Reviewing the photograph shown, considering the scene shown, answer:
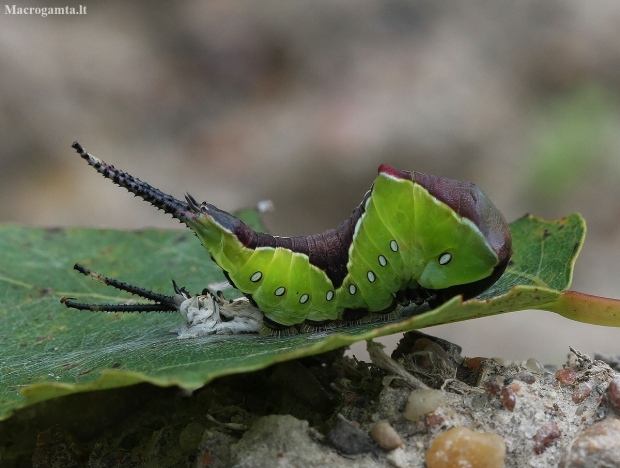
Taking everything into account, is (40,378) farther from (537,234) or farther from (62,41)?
(62,41)

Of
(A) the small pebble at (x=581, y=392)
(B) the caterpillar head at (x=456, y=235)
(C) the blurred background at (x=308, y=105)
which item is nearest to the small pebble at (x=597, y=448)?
(A) the small pebble at (x=581, y=392)

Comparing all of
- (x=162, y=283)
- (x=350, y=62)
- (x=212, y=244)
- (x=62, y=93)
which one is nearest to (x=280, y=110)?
(x=350, y=62)

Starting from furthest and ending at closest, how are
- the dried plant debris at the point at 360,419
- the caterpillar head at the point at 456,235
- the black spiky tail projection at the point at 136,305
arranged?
the black spiky tail projection at the point at 136,305 < the caterpillar head at the point at 456,235 < the dried plant debris at the point at 360,419

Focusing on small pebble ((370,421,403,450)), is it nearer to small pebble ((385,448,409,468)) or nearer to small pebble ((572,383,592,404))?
small pebble ((385,448,409,468))

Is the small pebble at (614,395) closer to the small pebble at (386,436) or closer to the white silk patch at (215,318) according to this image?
the small pebble at (386,436)

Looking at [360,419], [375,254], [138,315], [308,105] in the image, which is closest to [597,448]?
[360,419]

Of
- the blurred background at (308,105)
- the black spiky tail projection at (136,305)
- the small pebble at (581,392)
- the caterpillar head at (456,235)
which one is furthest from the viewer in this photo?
the blurred background at (308,105)

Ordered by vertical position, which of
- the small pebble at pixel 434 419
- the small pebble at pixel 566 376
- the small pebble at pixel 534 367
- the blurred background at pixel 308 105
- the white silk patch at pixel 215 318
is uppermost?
the blurred background at pixel 308 105
